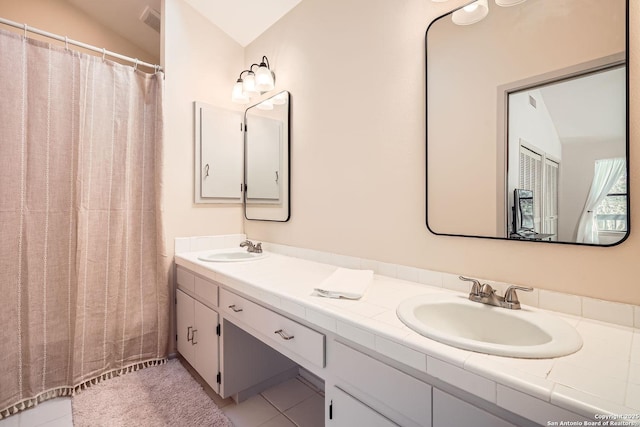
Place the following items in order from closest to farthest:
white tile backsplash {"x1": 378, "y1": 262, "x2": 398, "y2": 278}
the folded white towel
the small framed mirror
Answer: the folded white towel → white tile backsplash {"x1": 378, "y1": 262, "x2": 398, "y2": 278} → the small framed mirror

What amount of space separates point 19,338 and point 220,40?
230 cm

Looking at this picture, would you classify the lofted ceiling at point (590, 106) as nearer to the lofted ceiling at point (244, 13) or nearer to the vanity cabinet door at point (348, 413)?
the vanity cabinet door at point (348, 413)

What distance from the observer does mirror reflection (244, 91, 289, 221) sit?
2039 mm

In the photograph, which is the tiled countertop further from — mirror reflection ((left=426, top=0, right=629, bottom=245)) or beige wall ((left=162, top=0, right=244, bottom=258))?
beige wall ((left=162, top=0, right=244, bottom=258))

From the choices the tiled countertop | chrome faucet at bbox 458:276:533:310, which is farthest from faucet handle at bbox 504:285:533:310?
the tiled countertop

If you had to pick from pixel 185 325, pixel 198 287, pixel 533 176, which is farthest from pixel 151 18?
pixel 533 176

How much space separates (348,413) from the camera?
0.91 m

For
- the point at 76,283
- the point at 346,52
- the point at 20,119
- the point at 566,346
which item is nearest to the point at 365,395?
the point at 566,346

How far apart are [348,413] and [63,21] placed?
330 centimetres

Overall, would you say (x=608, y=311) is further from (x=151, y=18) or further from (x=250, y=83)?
(x=151, y=18)

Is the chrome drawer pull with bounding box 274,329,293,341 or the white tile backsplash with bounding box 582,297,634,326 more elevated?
the white tile backsplash with bounding box 582,297,634,326

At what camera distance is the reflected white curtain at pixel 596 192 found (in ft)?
2.88

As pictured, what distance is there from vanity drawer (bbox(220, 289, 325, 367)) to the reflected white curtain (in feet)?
2.97

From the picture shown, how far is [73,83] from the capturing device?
5.57ft
